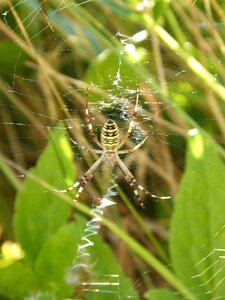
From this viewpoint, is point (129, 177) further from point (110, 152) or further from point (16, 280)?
point (16, 280)

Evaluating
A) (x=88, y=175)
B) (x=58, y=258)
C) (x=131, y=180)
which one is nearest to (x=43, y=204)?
(x=58, y=258)

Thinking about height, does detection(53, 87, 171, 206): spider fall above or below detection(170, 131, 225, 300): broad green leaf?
above

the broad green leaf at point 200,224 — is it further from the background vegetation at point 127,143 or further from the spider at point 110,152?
the spider at point 110,152

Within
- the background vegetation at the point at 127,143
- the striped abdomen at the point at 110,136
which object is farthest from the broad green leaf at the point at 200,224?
the striped abdomen at the point at 110,136

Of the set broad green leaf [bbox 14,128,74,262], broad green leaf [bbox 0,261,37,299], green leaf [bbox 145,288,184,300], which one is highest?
broad green leaf [bbox 14,128,74,262]

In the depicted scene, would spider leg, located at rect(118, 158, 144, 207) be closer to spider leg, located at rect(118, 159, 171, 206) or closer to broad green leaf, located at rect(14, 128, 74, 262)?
spider leg, located at rect(118, 159, 171, 206)

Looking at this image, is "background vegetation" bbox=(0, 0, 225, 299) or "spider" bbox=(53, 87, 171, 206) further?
"spider" bbox=(53, 87, 171, 206)

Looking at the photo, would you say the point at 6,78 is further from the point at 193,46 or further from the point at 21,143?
the point at 193,46

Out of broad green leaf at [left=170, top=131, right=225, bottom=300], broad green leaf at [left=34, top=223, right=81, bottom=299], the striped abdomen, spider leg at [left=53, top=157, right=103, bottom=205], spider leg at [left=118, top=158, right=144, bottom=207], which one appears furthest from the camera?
spider leg at [left=118, top=158, right=144, bottom=207]

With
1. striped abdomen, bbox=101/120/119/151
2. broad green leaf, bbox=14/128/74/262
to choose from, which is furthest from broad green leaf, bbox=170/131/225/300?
broad green leaf, bbox=14/128/74/262
